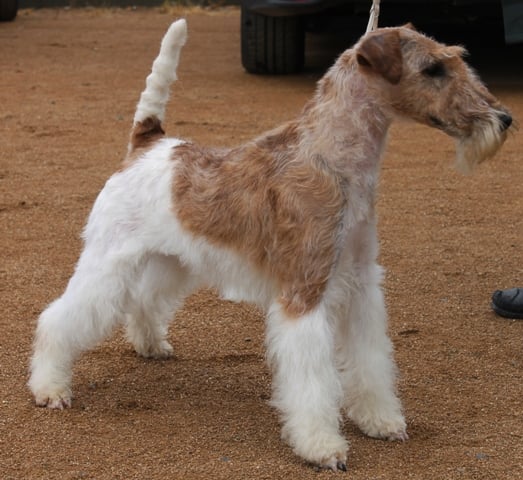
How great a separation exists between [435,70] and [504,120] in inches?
11.6

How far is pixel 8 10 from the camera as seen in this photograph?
16766 millimetres

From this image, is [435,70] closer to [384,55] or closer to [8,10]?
[384,55]

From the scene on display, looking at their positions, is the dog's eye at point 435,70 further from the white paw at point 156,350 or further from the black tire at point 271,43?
the black tire at point 271,43

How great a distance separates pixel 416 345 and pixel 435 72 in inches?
64.9

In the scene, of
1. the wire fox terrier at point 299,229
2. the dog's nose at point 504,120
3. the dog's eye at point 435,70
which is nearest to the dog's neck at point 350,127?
the wire fox terrier at point 299,229

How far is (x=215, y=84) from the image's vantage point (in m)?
11.3

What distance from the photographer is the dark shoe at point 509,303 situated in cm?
530

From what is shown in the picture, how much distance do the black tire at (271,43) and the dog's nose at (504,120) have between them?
22.8 ft

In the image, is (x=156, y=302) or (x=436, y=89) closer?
(x=436, y=89)

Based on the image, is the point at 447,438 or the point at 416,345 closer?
the point at 447,438

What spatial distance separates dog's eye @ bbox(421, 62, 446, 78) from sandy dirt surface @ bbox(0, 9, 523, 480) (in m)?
1.35

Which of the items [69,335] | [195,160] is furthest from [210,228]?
[69,335]

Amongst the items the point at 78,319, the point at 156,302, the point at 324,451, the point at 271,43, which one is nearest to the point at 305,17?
the point at 271,43

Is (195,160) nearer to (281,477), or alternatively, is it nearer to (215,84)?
(281,477)
